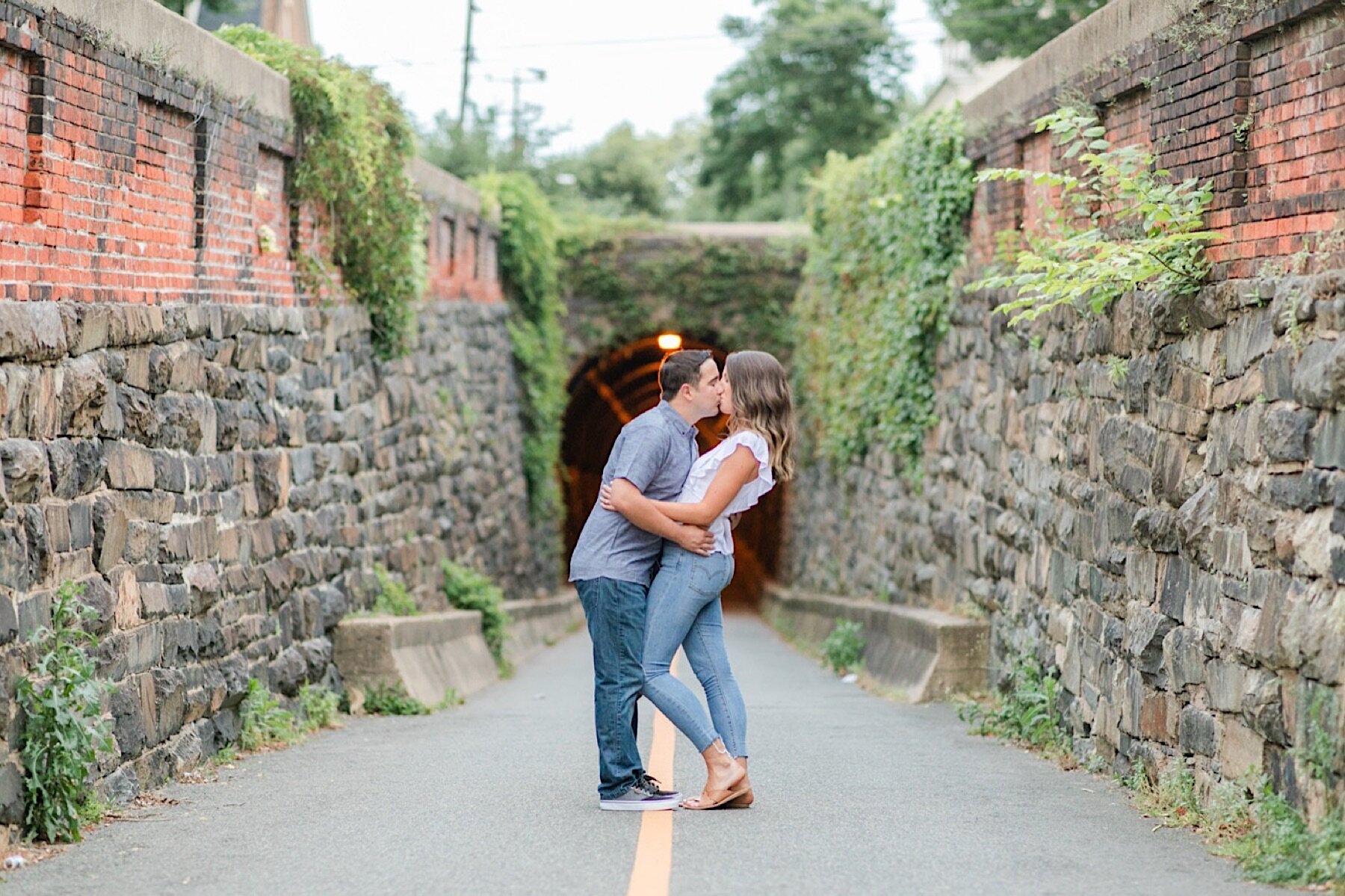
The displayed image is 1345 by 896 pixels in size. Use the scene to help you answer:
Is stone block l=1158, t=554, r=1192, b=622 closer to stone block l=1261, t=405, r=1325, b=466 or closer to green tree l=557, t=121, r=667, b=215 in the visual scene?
stone block l=1261, t=405, r=1325, b=466

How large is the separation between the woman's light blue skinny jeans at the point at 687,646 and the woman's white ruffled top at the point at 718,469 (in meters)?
0.15

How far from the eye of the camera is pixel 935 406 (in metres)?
14.9

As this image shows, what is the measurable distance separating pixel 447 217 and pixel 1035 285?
10.1 meters

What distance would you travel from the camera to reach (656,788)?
24.3 feet

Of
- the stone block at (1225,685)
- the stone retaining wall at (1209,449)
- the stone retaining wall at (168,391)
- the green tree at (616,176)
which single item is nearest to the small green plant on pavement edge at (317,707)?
the stone retaining wall at (168,391)

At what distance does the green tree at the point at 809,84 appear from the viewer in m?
40.8

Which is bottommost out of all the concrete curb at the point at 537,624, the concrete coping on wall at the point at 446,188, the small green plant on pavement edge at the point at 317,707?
the concrete curb at the point at 537,624

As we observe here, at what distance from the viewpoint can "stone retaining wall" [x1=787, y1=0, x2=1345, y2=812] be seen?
617 cm

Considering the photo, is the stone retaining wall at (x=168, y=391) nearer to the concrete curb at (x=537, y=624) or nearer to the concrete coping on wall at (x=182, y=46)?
the concrete coping on wall at (x=182, y=46)

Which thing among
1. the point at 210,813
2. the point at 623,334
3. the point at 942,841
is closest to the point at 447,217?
the point at 623,334

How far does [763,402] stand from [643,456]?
0.59 metres

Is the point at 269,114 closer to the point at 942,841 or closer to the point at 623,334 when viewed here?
the point at 942,841

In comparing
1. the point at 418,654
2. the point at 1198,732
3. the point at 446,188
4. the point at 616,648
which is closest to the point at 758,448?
the point at 616,648

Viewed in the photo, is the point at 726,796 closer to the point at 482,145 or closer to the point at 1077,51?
the point at 1077,51
